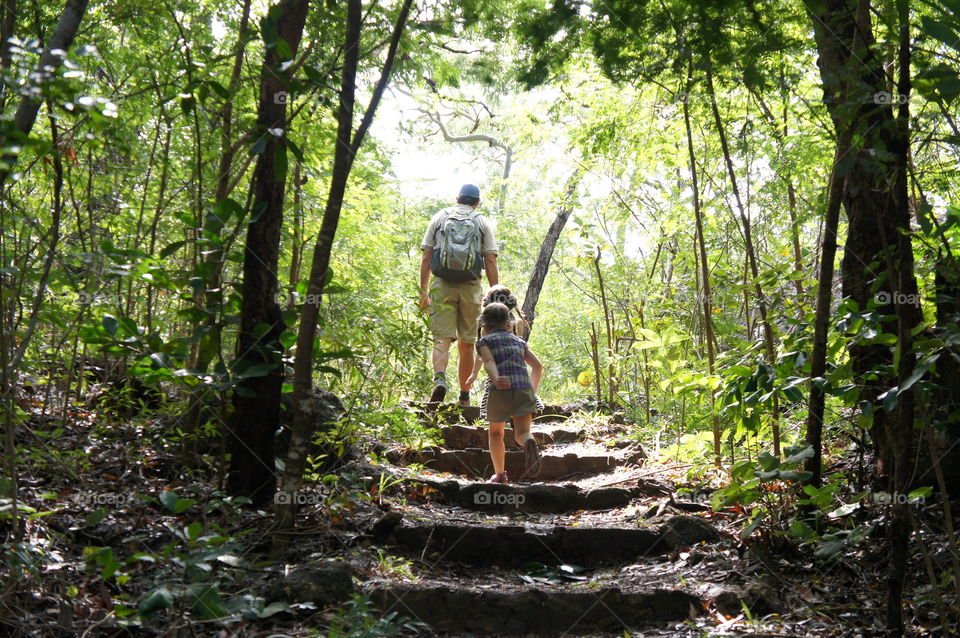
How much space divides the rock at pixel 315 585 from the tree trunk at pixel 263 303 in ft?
3.02

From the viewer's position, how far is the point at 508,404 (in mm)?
5621

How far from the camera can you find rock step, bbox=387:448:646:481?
6.12 metres

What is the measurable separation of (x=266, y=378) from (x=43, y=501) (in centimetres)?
112

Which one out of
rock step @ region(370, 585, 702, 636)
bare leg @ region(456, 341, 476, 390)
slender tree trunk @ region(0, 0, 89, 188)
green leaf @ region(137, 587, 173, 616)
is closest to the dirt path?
rock step @ region(370, 585, 702, 636)

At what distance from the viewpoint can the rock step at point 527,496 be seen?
16.1 feet

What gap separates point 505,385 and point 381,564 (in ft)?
7.77

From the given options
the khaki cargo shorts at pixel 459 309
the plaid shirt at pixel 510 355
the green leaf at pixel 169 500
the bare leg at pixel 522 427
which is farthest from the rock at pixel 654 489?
the green leaf at pixel 169 500

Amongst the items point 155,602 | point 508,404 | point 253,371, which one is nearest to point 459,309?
point 508,404

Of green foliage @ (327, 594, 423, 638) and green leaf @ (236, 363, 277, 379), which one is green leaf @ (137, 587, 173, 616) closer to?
green foliage @ (327, 594, 423, 638)

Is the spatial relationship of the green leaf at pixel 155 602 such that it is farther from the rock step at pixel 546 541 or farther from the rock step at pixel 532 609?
the rock step at pixel 546 541

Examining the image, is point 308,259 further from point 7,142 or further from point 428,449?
point 7,142

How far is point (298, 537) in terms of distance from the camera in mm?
3643

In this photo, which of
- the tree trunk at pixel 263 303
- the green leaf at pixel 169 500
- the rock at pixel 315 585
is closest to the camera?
the green leaf at pixel 169 500

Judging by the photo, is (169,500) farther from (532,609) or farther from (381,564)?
(532,609)
